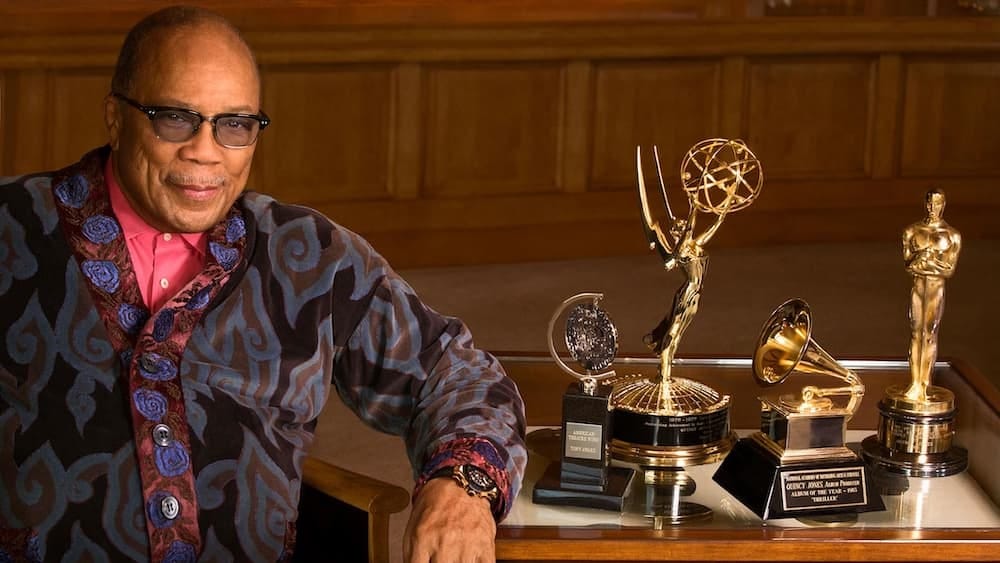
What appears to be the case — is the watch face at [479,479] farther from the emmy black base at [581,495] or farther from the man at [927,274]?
the man at [927,274]

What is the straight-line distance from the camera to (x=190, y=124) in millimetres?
2609

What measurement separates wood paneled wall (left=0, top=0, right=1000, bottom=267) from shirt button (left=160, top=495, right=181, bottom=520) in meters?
4.72

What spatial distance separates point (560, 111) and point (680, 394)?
5122 millimetres

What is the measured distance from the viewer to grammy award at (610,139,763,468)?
2773mm

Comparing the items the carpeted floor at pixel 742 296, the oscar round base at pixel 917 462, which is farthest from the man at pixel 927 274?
the carpeted floor at pixel 742 296

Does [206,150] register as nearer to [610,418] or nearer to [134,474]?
[134,474]

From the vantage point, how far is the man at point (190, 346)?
2.54 m

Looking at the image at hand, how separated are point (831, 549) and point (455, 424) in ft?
1.97

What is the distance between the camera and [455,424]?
8.39 ft

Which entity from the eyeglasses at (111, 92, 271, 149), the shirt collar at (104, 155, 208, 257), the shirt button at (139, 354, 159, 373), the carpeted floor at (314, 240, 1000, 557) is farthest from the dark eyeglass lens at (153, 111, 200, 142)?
the carpeted floor at (314, 240, 1000, 557)

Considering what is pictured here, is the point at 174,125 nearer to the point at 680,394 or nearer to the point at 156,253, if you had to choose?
the point at 156,253

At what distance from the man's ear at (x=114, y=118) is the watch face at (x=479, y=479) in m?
0.80

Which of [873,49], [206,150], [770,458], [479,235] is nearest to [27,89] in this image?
[479,235]

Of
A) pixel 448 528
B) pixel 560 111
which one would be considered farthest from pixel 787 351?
pixel 560 111
